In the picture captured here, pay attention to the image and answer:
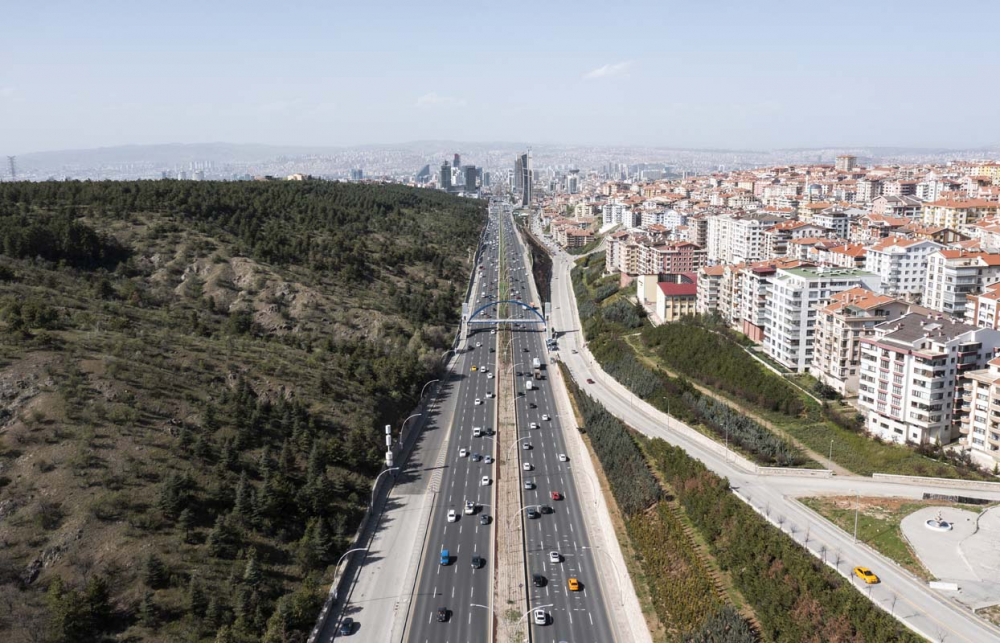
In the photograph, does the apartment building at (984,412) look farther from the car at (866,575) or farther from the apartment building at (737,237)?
the apartment building at (737,237)

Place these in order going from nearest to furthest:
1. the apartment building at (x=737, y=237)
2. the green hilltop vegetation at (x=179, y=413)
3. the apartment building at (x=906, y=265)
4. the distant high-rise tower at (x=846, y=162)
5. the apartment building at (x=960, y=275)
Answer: the green hilltop vegetation at (x=179, y=413), the apartment building at (x=960, y=275), the apartment building at (x=906, y=265), the apartment building at (x=737, y=237), the distant high-rise tower at (x=846, y=162)

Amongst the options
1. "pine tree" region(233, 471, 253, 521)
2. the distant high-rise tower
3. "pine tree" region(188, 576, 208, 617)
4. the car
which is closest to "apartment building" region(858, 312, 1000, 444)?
the car

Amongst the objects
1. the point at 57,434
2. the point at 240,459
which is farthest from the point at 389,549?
the point at 57,434

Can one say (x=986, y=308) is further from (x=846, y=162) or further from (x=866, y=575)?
(x=846, y=162)

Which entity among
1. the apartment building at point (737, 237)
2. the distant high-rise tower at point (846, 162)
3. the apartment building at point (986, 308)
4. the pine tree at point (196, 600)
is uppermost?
the distant high-rise tower at point (846, 162)

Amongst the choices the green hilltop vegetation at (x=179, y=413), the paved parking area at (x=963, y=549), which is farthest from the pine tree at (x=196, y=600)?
the paved parking area at (x=963, y=549)

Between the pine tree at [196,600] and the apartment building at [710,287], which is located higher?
the apartment building at [710,287]

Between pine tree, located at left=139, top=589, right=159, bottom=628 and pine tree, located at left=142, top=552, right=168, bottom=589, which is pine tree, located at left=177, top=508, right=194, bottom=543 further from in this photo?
pine tree, located at left=139, top=589, right=159, bottom=628
